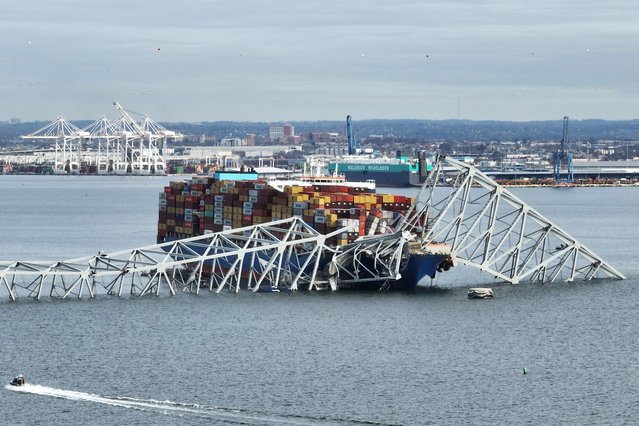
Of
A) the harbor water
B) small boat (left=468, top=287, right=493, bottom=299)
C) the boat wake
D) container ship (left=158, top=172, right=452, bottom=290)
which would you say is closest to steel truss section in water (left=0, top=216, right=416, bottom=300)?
container ship (left=158, top=172, right=452, bottom=290)

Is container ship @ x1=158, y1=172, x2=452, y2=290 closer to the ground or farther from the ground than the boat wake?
farther from the ground

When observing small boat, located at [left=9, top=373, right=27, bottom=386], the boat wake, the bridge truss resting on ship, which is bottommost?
the boat wake

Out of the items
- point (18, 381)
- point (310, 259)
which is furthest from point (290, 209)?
point (18, 381)

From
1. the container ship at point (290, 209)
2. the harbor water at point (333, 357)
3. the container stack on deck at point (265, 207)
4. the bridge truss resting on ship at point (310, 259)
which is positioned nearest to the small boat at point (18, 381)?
the harbor water at point (333, 357)


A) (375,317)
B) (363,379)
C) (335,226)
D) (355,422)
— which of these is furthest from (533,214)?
(355,422)

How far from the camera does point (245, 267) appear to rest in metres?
86.0

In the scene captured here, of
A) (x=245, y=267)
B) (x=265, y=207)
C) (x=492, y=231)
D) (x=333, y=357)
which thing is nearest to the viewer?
(x=333, y=357)

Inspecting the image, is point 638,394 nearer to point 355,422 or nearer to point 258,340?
point 355,422

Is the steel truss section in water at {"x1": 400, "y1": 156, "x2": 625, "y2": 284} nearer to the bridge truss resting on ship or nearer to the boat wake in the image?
the bridge truss resting on ship

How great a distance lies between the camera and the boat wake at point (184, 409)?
1879 inches

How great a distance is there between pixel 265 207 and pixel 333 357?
3221 cm

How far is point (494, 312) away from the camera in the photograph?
235 feet

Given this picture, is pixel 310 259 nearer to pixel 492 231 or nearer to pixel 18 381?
pixel 492 231

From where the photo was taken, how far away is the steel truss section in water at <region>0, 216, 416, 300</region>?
75938 mm
